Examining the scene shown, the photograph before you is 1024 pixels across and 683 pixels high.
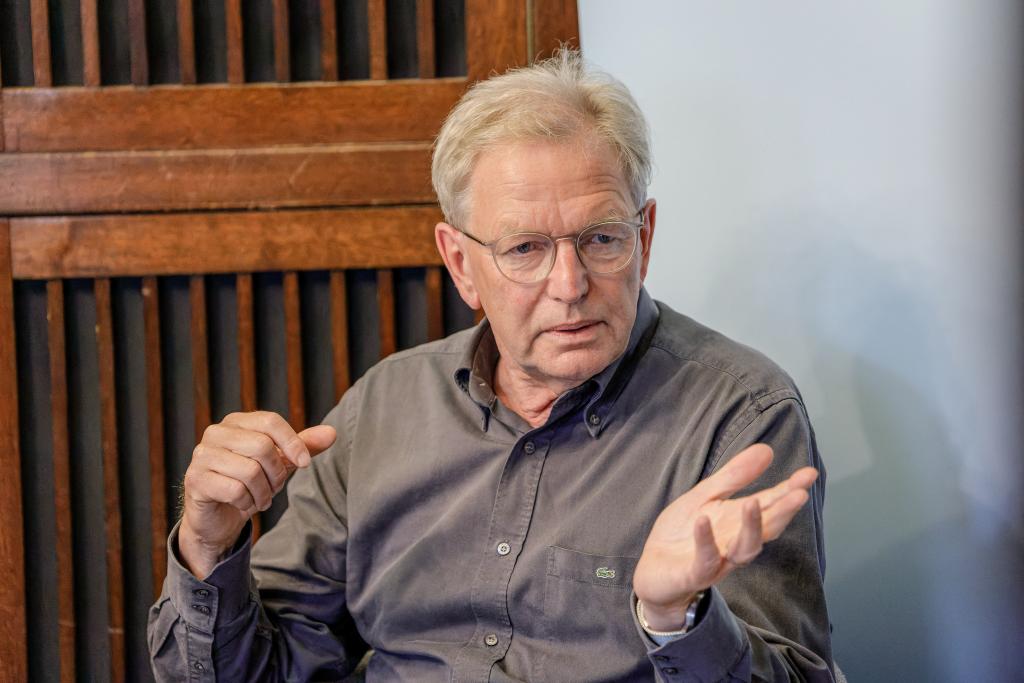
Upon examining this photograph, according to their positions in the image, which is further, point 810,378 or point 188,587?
point 810,378

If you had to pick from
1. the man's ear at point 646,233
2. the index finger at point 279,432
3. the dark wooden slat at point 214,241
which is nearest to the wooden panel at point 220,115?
the dark wooden slat at point 214,241

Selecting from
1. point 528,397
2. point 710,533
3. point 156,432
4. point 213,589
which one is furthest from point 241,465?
point 710,533

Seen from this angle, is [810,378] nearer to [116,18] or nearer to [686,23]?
[686,23]

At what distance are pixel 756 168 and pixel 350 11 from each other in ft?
2.60

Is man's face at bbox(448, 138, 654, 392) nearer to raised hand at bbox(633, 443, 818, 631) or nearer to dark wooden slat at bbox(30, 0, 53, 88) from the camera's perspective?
raised hand at bbox(633, 443, 818, 631)

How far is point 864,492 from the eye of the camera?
191 centimetres

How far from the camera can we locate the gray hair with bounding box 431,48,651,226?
1.50 m

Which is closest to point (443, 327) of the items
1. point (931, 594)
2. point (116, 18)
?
point (116, 18)

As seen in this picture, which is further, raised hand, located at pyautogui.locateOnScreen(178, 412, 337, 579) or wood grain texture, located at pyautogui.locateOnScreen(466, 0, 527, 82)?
wood grain texture, located at pyautogui.locateOnScreen(466, 0, 527, 82)

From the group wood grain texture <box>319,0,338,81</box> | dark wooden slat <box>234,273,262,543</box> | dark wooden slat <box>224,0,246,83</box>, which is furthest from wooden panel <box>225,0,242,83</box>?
dark wooden slat <box>234,273,262,543</box>

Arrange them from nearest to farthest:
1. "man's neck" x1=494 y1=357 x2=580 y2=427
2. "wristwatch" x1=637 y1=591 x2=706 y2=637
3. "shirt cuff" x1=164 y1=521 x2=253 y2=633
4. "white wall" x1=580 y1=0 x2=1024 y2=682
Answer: "wristwatch" x1=637 y1=591 x2=706 y2=637 < "shirt cuff" x1=164 y1=521 x2=253 y2=633 < "man's neck" x1=494 y1=357 x2=580 y2=427 < "white wall" x1=580 y1=0 x2=1024 y2=682

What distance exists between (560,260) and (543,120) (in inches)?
7.9

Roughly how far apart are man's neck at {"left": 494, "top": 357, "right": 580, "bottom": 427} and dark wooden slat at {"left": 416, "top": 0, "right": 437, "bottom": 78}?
57 cm

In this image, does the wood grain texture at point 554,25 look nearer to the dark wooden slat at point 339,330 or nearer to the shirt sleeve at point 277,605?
the dark wooden slat at point 339,330
